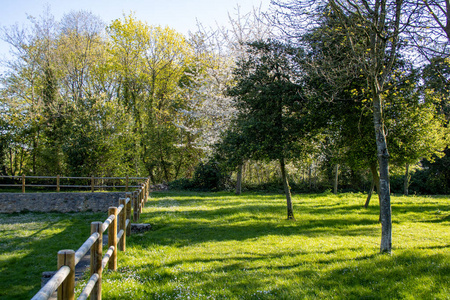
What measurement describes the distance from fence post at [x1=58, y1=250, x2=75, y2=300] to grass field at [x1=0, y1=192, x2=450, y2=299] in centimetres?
169

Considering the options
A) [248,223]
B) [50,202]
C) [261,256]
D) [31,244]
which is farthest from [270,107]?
[50,202]

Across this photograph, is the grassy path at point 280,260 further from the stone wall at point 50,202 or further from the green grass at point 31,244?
the stone wall at point 50,202

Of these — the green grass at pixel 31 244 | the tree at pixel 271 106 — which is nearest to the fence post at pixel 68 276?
the green grass at pixel 31 244

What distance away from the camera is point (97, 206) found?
18.5 m

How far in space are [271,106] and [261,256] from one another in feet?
20.3

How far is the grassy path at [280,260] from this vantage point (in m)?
4.49

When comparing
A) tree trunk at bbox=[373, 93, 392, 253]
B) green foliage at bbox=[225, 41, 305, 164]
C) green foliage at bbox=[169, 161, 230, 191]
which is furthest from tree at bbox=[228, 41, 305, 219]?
green foliage at bbox=[169, 161, 230, 191]

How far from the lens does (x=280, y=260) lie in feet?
20.9

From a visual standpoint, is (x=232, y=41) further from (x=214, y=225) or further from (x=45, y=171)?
(x=45, y=171)

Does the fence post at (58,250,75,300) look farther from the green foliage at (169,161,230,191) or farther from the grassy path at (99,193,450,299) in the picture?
the green foliage at (169,161,230,191)

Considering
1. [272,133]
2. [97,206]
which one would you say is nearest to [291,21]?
[272,133]

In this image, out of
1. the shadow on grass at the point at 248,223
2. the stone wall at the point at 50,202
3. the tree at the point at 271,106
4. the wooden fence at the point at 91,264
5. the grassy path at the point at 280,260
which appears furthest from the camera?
the stone wall at the point at 50,202

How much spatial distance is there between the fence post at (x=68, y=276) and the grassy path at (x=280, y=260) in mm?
1671

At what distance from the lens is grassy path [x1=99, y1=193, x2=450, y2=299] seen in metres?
4.49
